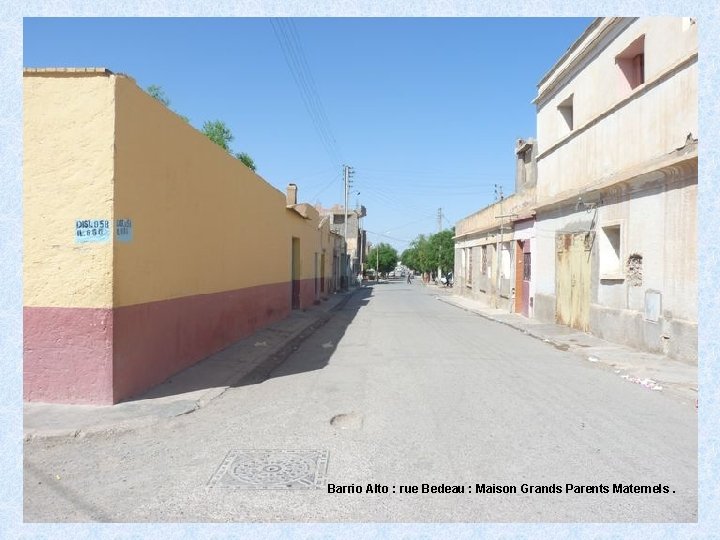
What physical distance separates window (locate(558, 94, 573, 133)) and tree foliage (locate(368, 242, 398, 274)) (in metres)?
78.5

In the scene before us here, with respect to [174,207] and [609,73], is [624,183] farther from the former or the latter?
[174,207]

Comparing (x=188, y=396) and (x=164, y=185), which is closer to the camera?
(x=188, y=396)

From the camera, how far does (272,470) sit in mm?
4512

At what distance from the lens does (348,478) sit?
4.34 meters

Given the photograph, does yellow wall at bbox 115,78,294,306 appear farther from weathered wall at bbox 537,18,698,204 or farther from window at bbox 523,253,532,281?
window at bbox 523,253,532,281

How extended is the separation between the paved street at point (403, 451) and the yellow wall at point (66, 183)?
1836mm

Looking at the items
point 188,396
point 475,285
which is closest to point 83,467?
point 188,396

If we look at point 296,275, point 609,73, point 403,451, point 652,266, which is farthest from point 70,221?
point 296,275

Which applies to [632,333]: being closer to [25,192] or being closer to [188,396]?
[188,396]

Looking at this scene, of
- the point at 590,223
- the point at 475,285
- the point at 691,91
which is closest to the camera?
the point at 691,91

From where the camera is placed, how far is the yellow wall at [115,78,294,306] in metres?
6.48

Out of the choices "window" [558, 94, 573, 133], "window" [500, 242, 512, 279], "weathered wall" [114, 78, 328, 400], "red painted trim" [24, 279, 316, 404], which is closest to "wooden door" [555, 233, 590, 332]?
"window" [558, 94, 573, 133]

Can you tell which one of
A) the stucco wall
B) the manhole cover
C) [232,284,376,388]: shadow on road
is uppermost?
the stucco wall

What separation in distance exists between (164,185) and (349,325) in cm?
979
